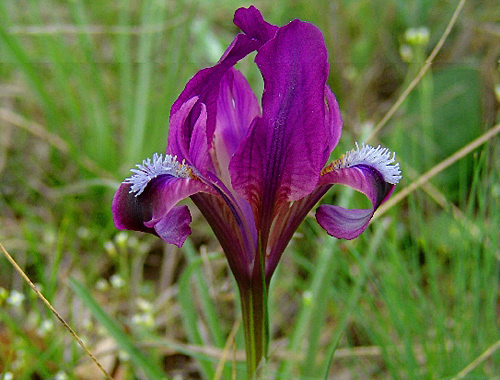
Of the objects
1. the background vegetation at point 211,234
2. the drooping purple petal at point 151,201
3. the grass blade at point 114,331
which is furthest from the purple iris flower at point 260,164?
the grass blade at point 114,331

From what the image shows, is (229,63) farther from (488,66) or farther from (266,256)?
(488,66)

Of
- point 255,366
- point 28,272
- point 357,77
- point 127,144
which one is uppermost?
point 357,77

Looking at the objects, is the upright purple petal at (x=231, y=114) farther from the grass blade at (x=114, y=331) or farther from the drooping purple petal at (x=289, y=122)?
the grass blade at (x=114, y=331)

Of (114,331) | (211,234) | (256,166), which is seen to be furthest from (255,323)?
(211,234)

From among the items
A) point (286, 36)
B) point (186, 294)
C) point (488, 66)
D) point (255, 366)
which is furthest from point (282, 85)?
point (488, 66)

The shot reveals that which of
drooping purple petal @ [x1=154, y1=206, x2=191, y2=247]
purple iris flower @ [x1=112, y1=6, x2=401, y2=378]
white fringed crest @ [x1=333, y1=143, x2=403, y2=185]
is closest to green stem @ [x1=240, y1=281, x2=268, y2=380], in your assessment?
purple iris flower @ [x1=112, y1=6, x2=401, y2=378]

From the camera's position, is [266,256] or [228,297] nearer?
[266,256]
